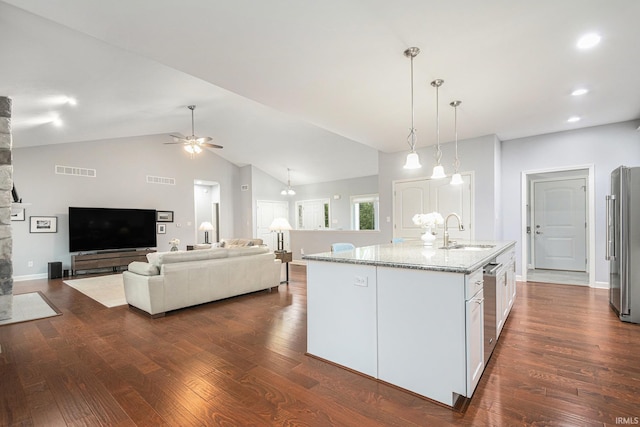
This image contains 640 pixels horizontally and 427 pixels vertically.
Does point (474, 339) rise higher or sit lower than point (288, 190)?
lower

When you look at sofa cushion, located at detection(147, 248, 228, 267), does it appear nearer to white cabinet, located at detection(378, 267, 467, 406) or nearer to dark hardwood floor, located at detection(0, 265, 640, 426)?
dark hardwood floor, located at detection(0, 265, 640, 426)

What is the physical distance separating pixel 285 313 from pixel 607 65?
14.3 ft

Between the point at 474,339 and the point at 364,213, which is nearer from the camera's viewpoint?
the point at 474,339

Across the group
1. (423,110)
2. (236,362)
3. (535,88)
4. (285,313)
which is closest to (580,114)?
(535,88)

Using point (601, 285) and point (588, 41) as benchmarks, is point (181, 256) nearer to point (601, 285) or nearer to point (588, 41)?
point (588, 41)

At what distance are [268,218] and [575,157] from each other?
28.5 feet

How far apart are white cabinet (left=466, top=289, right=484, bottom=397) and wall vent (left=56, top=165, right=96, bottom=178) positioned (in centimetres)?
879

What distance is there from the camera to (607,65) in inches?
118

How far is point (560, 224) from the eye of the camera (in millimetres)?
6359

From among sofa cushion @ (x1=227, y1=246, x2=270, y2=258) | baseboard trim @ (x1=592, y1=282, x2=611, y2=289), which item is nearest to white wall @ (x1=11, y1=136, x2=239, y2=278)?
sofa cushion @ (x1=227, y1=246, x2=270, y2=258)

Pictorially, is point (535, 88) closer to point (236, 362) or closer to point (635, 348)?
point (635, 348)

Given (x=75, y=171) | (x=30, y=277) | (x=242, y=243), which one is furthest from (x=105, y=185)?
(x=242, y=243)

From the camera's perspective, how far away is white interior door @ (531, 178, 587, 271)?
6.14 metres

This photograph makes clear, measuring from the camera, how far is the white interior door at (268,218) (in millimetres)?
10703
